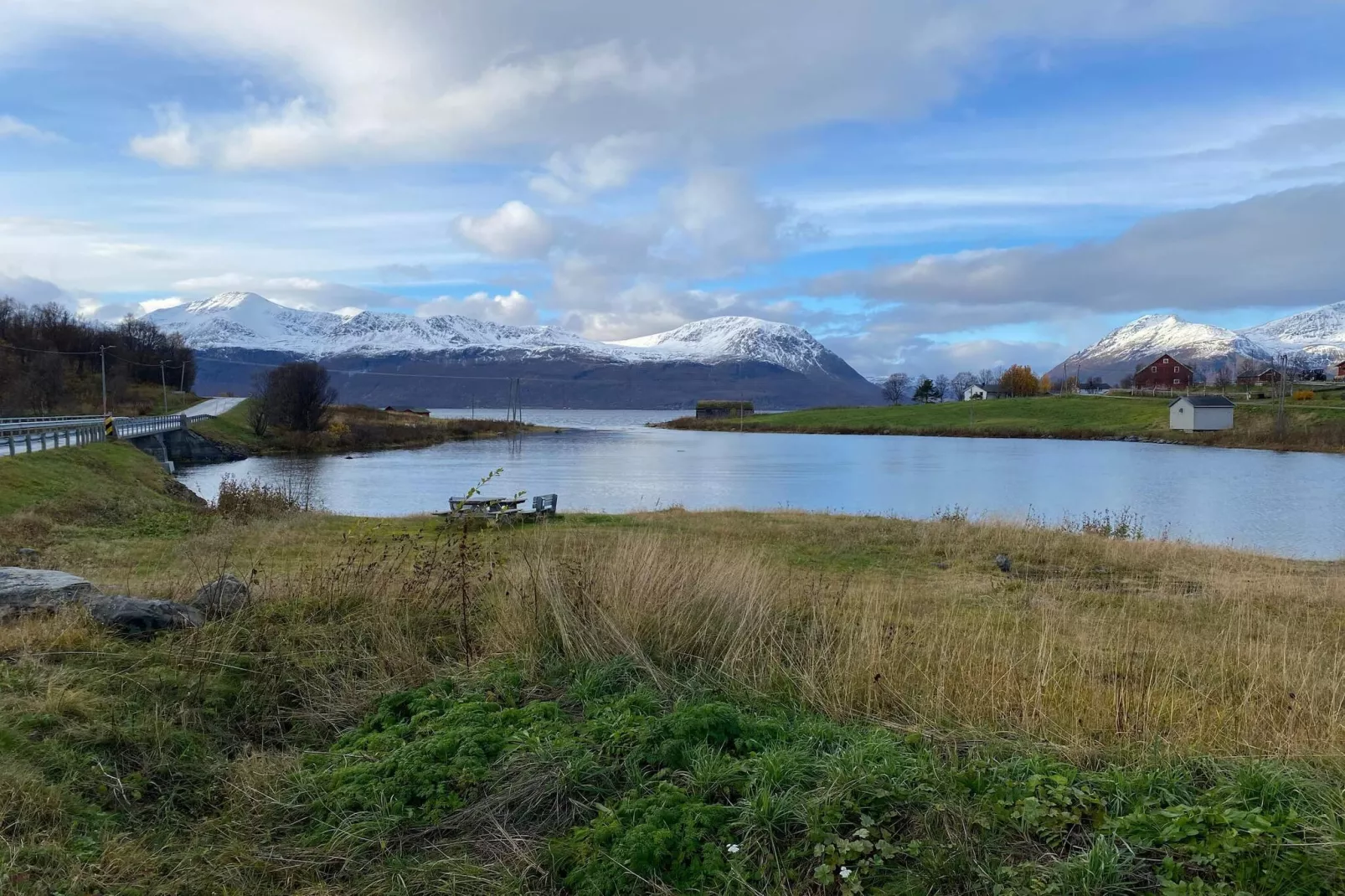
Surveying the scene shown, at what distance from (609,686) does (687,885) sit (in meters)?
2.27

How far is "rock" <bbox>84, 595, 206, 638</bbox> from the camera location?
6.68m

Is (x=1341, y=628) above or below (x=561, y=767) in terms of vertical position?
below

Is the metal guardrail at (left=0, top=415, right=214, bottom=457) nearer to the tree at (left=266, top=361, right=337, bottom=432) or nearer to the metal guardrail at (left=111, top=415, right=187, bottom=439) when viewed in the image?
the metal guardrail at (left=111, top=415, right=187, bottom=439)

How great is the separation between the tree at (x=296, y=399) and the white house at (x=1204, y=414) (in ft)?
289

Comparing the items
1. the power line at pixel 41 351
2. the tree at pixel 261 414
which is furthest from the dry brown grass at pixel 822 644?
the power line at pixel 41 351

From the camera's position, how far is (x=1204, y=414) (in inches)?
3415

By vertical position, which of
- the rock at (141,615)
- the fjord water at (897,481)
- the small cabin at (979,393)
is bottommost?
the fjord water at (897,481)

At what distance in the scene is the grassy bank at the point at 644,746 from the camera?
3.65m

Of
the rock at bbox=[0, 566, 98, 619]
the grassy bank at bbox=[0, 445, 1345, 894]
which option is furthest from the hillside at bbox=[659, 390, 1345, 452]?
the rock at bbox=[0, 566, 98, 619]

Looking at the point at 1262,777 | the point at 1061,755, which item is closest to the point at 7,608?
the point at 1061,755

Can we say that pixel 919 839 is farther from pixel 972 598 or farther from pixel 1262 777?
pixel 972 598

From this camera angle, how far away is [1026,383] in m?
164

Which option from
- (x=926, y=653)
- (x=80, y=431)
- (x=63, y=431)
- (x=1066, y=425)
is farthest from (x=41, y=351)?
(x=1066, y=425)

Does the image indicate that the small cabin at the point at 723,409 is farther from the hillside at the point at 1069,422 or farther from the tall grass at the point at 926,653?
the tall grass at the point at 926,653
